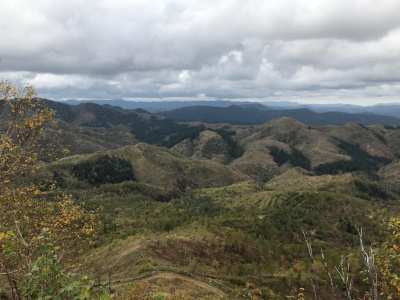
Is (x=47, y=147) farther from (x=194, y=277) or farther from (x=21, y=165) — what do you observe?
(x=194, y=277)

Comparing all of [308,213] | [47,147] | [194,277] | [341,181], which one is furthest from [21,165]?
[341,181]

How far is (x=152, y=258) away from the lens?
34312 mm

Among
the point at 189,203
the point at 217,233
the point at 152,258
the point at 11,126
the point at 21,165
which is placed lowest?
the point at 189,203

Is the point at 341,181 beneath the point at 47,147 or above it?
beneath

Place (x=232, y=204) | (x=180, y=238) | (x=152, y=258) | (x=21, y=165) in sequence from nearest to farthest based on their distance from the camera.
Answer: (x=21, y=165) < (x=152, y=258) < (x=180, y=238) < (x=232, y=204)

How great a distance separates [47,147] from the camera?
20625 millimetres

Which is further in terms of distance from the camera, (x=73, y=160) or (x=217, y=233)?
(x=73, y=160)

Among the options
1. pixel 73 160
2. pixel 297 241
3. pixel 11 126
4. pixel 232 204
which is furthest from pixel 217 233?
pixel 73 160

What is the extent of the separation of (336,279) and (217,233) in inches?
858

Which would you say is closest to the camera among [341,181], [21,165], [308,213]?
[21,165]

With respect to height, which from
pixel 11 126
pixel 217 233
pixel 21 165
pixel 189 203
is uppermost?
pixel 11 126

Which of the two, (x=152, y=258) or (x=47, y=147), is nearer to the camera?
(x=47, y=147)

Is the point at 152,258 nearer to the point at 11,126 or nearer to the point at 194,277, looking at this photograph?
the point at 194,277

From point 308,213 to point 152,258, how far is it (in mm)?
63069
